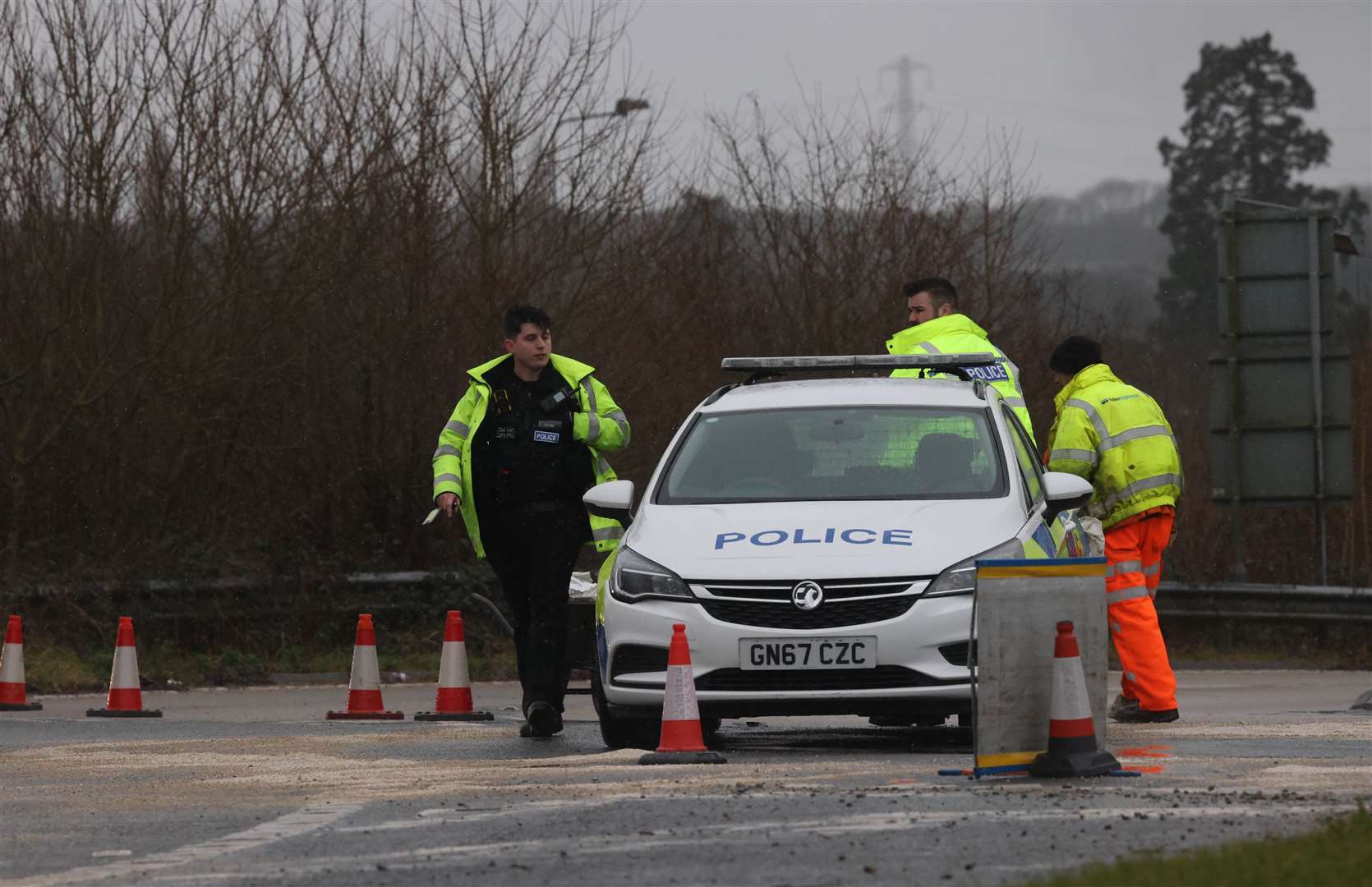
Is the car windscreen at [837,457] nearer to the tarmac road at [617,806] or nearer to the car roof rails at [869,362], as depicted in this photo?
the car roof rails at [869,362]

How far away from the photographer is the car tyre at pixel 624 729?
34.0ft

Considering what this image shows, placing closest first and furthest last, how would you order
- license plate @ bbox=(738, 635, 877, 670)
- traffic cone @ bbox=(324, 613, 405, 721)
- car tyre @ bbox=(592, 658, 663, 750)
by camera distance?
license plate @ bbox=(738, 635, 877, 670) < car tyre @ bbox=(592, 658, 663, 750) < traffic cone @ bbox=(324, 613, 405, 721)

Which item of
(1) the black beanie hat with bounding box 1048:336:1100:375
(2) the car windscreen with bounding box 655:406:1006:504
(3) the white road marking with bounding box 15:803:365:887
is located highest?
(1) the black beanie hat with bounding box 1048:336:1100:375

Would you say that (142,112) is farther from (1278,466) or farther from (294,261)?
(1278,466)

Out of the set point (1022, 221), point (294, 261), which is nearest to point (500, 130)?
point (294, 261)

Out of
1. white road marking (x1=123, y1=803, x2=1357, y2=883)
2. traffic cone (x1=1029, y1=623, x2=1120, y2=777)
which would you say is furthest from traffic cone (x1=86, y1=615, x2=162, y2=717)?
traffic cone (x1=1029, y1=623, x2=1120, y2=777)

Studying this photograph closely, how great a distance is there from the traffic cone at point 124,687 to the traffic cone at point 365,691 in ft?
4.16

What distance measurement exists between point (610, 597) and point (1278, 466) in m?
13.1

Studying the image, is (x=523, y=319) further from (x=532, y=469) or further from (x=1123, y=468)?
(x=1123, y=468)

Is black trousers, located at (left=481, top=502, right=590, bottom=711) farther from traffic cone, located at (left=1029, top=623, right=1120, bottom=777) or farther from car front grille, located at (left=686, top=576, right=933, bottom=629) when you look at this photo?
traffic cone, located at (left=1029, top=623, right=1120, bottom=777)

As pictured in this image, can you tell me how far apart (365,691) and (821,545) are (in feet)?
14.7

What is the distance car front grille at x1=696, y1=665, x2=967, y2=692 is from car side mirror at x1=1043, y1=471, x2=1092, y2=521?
1370 millimetres

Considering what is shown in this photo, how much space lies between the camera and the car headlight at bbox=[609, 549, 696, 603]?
9852 millimetres

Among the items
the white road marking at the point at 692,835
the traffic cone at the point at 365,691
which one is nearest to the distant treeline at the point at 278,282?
the traffic cone at the point at 365,691
